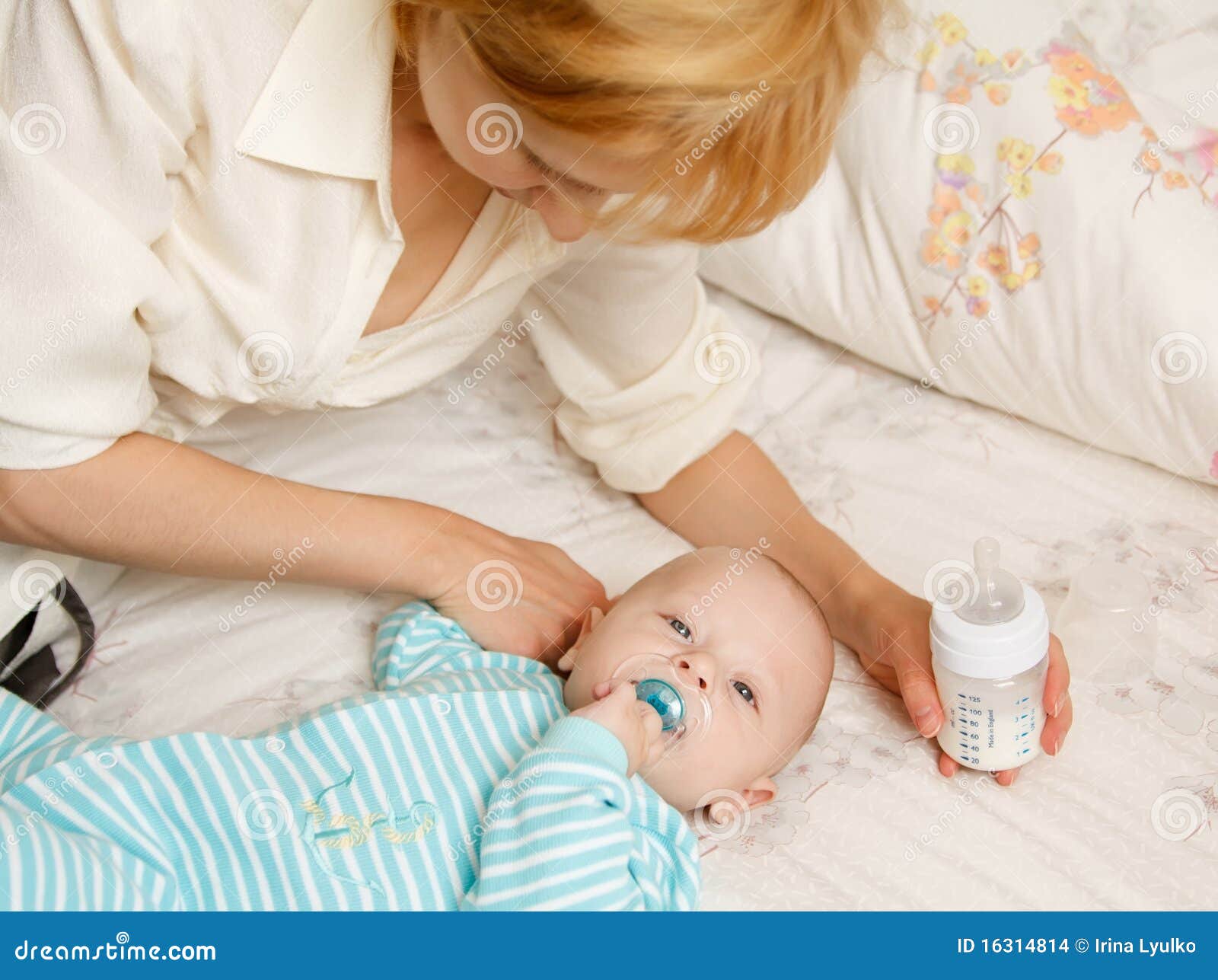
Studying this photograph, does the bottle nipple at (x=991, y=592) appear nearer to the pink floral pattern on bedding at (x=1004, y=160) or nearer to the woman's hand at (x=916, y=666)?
the woman's hand at (x=916, y=666)

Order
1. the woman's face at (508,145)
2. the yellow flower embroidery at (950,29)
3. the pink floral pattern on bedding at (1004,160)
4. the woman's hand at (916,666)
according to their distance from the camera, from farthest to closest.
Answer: the yellow flower embroidery at (950,29)
the pink floral pattern on bedding at (1004,160)
the woman's hand at (916,666)
the woman's face at (508,145)

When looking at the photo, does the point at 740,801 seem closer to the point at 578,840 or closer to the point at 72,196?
the point at 578,840

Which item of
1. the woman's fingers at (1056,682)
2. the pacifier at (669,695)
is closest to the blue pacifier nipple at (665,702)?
the pacifier at (669,695)

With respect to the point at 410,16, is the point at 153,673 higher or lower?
lower

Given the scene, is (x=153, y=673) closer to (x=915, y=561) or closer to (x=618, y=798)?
(x=618, y=798)

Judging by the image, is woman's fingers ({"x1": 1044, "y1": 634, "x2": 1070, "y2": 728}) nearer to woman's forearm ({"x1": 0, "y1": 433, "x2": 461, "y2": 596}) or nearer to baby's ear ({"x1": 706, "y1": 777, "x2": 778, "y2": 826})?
baby's ear ({"x1": 706, "y1": 777, "x2": 778, "y2": 826})

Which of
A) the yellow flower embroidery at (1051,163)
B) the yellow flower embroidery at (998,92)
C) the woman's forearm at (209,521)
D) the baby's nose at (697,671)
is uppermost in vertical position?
the yellow flower embroidery at (998,92)

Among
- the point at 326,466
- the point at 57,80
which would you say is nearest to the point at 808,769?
the point at 326,466

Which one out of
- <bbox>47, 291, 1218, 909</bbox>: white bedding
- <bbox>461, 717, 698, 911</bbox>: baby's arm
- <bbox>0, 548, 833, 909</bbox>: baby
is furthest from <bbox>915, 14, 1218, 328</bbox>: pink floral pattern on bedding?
<bbox>461, 717, 698, 911</bbox>: baby's arm

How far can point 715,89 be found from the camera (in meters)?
0.93

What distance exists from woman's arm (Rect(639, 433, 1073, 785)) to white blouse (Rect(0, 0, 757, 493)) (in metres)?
0.29

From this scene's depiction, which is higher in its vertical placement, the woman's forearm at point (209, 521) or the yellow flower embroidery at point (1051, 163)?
the yellow flower embroidery at point (1051, 163)

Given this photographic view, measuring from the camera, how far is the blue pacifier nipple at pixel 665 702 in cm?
122

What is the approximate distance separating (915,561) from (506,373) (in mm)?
608
